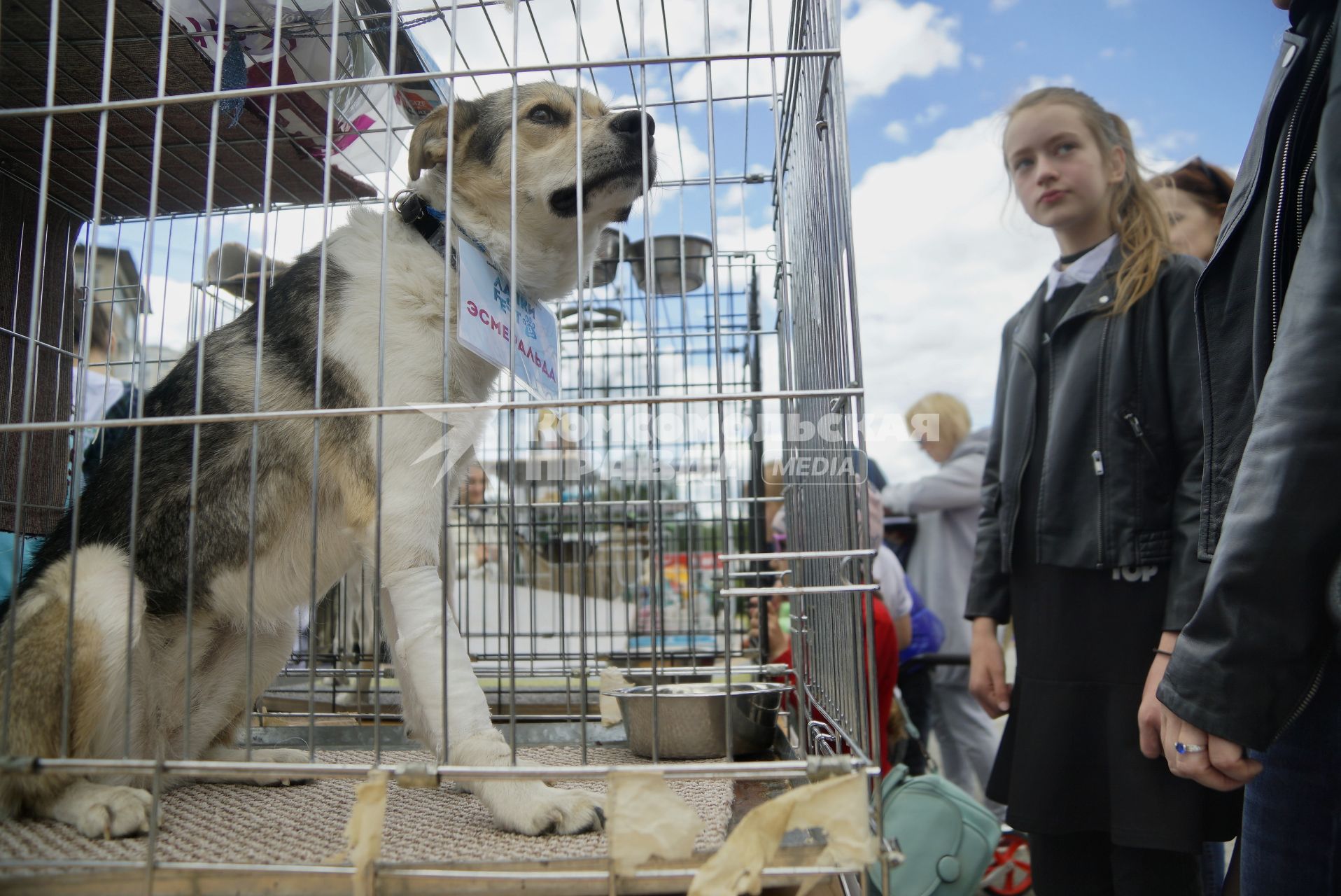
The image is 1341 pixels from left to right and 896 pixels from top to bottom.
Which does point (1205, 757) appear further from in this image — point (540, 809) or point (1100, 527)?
point (540, 809)

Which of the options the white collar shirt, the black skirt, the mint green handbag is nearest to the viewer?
the black skirt

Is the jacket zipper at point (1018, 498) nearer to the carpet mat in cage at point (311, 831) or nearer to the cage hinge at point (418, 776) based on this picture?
the carpet mat in cage at point (311, 831)

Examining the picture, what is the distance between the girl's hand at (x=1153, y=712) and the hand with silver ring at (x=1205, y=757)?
257mm

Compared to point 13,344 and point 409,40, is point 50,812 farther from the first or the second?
point 409,40

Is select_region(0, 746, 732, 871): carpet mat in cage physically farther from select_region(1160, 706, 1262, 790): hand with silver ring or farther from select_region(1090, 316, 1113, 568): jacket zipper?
select_region(1090, 316, 1113, 568): jacket zipper

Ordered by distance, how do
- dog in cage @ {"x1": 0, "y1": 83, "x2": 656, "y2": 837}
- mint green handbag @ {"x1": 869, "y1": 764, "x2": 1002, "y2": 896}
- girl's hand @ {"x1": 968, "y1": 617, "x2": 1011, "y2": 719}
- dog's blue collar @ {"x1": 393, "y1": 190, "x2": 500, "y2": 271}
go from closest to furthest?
dog in cage @ {"x1": 0, "y1": 83, "x2": 656, "y2": 837} → dog's blue collar @ {"x1": 393, "y1": 190, "x2": 500, "y2": 271} → girl's hand @ {"x1": 968, "y1": 617, "x2": 1011, "y2": 719} → mint green handbag @ {"x1": 869, "y1": 764, "x2": 1002, "y2": 896}

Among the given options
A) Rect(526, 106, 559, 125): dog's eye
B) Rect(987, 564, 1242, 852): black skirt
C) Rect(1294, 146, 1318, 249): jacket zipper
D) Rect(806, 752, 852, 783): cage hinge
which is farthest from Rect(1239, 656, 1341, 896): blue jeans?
Rect(526, 106, 559, 125): dog's eye

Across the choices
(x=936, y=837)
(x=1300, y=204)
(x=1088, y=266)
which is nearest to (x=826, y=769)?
(x=1300, y=204)

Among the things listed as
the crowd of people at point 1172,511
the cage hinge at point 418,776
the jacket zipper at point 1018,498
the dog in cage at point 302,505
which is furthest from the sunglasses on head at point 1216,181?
the cage hinge at point 418,776

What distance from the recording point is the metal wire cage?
1088mm

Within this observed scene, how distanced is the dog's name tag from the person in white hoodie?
106 inches

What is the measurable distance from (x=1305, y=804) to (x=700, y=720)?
106 cm

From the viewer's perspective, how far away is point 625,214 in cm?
194

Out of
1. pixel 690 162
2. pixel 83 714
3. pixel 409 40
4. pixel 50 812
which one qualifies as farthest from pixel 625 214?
pixel 50 812
